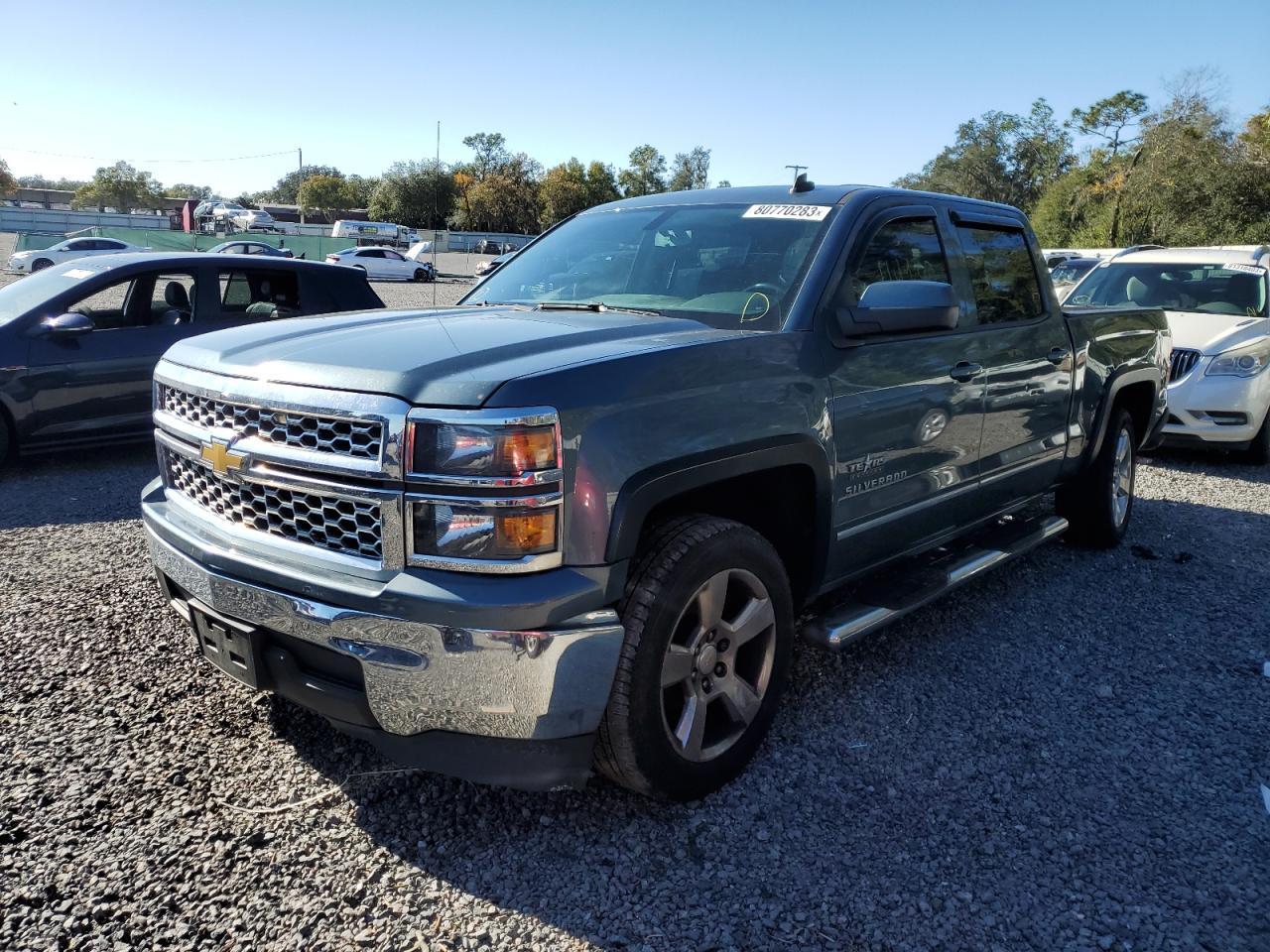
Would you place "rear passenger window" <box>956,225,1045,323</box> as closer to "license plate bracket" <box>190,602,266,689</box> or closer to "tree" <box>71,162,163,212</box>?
"license plate bracket" <box>190,602,266,689</box>

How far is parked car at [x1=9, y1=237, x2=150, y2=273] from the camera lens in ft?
87.8

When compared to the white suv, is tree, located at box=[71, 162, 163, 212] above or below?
above

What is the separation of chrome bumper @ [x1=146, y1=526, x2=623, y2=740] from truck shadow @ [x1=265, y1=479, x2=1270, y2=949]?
48 cm

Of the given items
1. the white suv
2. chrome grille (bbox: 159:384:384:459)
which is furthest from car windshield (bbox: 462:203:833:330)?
the white suv

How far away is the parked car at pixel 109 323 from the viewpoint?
6605 mm

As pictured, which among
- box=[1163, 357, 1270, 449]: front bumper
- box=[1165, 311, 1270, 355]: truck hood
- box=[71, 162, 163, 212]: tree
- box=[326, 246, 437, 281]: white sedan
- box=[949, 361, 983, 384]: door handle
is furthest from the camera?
box=[71, 162, 163, 212]: tree

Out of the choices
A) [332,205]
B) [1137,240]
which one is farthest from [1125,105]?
[332,205]

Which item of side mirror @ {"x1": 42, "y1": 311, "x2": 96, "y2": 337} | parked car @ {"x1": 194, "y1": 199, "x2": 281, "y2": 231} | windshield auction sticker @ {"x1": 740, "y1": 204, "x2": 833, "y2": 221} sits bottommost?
side mirror @ {"x1": 42, "y1": 311, "x2": 96, "y2": 337}

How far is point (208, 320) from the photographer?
7414mm

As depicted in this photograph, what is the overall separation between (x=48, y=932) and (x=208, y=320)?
6.05m

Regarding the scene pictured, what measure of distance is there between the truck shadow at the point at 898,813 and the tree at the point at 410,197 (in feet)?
268

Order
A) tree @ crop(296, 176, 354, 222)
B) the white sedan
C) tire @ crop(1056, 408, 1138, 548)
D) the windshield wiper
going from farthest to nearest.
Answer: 1. tree @ crop(296, 176, 354, 222)
2. the white sedan
3. tire @ crop(1056, 408, 1138, 548)
4. the windshield wiper

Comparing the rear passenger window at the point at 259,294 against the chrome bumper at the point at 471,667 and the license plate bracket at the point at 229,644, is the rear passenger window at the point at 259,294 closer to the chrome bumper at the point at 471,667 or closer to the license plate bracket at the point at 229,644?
the license plate bracket at the point at 229,644

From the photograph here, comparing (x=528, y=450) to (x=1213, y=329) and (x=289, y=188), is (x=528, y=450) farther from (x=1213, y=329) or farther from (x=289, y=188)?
(x=289, y=188)
